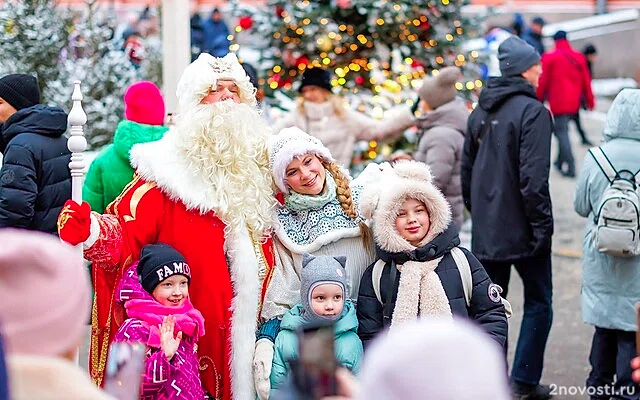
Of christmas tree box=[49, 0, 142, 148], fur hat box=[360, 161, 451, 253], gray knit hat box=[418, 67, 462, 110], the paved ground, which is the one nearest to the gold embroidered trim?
fur hat box=[360, 161, 451, 253]

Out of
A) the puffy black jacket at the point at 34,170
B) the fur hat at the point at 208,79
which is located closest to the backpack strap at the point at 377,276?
the fur hat at the point at 208,79

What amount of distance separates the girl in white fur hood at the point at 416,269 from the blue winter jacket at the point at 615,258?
1.41 metres

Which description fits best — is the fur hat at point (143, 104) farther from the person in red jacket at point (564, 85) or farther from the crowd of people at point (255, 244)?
the person in red jacket at point (564, 85)

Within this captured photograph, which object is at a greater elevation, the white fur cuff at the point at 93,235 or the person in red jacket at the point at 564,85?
the person in red jacket at the point at 564,85

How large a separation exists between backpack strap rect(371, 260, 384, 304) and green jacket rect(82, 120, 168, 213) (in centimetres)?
206

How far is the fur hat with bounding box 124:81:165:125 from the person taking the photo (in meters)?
6.99

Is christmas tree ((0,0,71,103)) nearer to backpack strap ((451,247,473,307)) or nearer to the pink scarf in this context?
the pink scarf

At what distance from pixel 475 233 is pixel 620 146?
1.19 meters

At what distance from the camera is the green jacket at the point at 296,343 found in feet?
16.4

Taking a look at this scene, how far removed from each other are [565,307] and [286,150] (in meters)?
4.83

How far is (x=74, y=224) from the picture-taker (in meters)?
4.84

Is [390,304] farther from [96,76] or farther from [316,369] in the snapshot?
[96,76]

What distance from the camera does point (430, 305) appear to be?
5082 millimetres

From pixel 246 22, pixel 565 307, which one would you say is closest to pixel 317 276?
pixel 565 307
